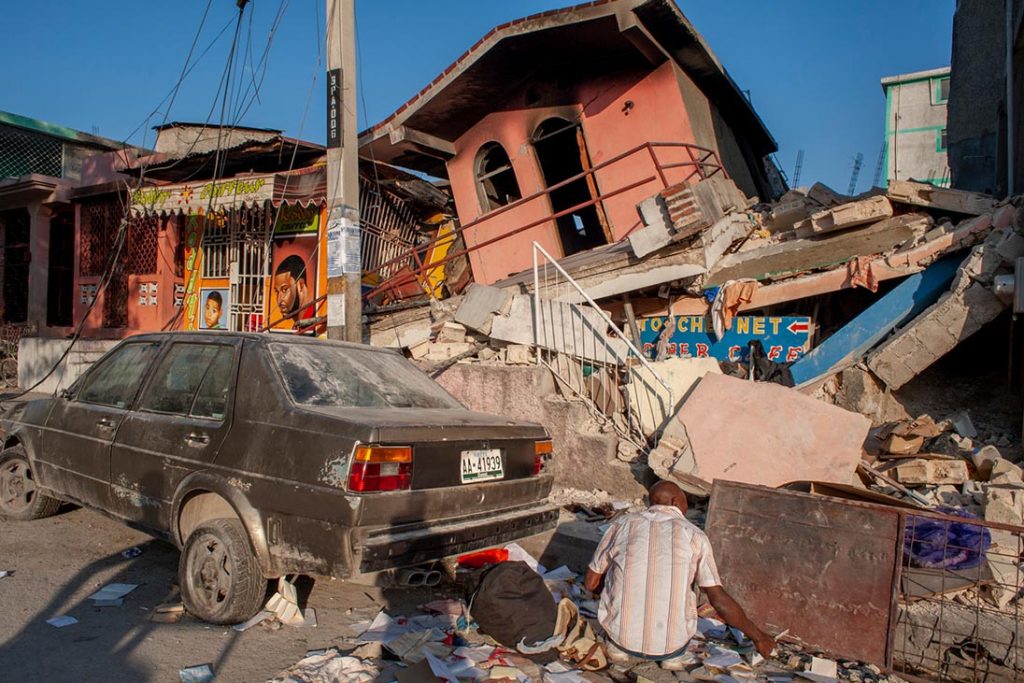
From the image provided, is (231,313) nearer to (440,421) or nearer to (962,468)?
(440,421)

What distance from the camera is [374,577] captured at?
3.45m

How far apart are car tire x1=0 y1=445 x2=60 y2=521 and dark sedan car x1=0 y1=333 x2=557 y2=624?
652mm

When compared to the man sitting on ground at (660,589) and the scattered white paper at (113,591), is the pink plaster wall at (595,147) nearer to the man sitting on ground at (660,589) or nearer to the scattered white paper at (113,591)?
the scattered white paper at (113,591)

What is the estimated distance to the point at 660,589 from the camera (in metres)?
3.16

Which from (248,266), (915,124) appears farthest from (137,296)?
(915,124)

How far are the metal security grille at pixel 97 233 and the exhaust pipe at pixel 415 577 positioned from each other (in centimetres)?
1240

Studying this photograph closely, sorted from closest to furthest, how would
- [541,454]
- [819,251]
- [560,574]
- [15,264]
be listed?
[541,454]
[560,574]
[819,251]
[15,264]

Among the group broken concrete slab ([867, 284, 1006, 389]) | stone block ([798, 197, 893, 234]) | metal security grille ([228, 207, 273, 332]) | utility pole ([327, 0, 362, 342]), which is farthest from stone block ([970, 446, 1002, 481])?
metal security grille ([228, 207, 273, 332])

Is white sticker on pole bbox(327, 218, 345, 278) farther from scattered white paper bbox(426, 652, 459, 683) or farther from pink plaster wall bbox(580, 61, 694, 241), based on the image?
pink plaster wall bbox(580, 61, 694, 241)

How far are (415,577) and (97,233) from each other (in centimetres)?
1294

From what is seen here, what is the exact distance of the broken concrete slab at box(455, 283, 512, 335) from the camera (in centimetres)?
781

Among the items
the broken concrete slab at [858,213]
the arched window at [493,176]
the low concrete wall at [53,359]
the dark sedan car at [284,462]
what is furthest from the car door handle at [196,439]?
the low concrete wall at [53,359]

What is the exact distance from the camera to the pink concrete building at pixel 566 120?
9.58m

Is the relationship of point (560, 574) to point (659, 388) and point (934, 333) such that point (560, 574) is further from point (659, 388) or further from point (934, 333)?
point (934, 333)
